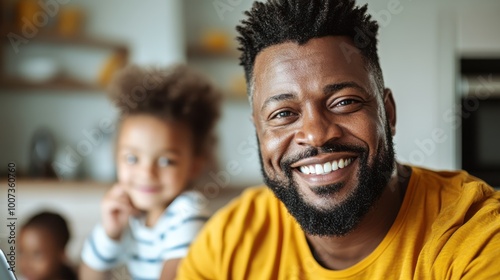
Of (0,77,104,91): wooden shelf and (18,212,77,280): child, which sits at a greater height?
(0,77,104,91): wooden shelf

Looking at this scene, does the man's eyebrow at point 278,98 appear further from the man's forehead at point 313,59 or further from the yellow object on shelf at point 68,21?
the yellow object on shelf at point 68,21

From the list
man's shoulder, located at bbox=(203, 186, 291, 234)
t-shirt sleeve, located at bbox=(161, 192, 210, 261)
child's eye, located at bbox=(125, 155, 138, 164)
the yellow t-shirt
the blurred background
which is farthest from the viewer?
the blurred background

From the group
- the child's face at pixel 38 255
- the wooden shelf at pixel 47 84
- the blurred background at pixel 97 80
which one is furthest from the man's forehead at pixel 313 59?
the wooden shelf at pixel 47 84

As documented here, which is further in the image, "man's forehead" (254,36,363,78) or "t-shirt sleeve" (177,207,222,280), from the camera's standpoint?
"t-shirt sleeve" (177,207,222,280)

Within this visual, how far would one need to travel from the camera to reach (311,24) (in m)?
0.61

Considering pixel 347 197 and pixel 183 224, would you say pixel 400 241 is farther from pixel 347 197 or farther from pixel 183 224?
pixel 183 224

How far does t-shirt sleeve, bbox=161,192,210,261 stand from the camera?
0.93 meters

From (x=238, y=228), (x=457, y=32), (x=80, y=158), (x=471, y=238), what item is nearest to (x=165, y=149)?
(x=238, y=228)

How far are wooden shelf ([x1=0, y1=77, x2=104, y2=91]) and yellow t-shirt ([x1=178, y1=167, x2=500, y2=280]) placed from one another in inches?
58.3

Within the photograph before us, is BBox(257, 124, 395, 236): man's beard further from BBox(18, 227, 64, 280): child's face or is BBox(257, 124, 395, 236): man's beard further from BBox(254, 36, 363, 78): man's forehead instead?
BBox(18, 227, 64, 280): child's face

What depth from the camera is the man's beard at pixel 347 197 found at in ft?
2.03

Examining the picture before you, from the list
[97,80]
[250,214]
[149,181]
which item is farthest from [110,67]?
[250,214]

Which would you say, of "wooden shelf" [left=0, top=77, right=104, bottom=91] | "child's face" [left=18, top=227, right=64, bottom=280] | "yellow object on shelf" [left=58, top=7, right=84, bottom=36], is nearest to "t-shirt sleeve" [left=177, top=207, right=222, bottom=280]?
"child's face" [left=18, top=227, right=64, bottom=280]

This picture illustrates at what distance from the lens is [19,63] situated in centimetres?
218
